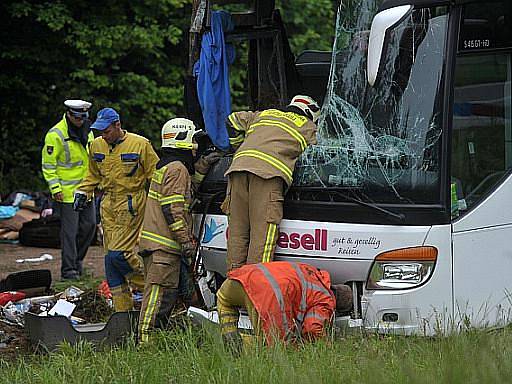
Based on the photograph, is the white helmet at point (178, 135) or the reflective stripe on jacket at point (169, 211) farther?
the white helmet at point (178, 135)

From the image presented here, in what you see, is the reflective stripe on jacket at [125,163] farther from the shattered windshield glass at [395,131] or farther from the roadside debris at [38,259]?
the roadside debris at [38,259]

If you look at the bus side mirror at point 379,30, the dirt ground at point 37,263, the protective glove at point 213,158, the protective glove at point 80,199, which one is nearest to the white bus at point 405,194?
the bus side mirror at point 379,30

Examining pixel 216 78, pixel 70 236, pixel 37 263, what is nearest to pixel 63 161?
pixel 70 236

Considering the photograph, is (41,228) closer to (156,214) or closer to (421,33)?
(156,214)

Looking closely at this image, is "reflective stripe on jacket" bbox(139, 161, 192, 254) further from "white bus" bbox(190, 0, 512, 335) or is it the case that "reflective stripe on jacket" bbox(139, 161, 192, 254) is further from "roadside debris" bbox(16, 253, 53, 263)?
"roadside debris" bbox(16, 253, 53, 263)

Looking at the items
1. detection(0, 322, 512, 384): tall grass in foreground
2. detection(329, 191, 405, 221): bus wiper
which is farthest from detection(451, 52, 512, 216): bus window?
detection(0, 322, 512, 384): tall grass in foreground

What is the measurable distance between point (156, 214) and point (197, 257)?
460 mm

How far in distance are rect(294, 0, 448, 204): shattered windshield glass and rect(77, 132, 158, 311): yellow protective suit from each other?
83.0 inches

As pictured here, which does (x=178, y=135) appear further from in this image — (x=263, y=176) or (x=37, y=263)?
(x=37, y=263)

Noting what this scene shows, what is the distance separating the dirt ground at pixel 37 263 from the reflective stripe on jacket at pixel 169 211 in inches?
157

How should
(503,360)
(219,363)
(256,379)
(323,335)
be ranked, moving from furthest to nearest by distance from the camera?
1. (323,335)
2. (219,363)
3. (256,379)
4. (503,360)

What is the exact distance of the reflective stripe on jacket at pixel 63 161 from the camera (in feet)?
37.0

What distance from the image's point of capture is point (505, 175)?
6.84m

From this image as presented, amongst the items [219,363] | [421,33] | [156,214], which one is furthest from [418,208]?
[156,214]
